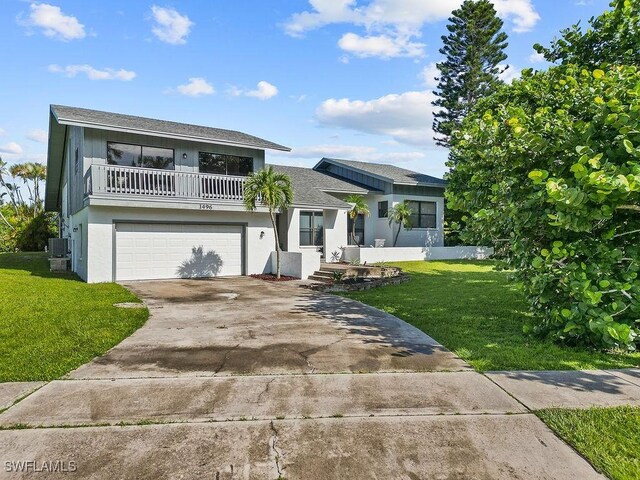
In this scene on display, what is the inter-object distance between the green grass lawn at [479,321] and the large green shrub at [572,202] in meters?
0.45

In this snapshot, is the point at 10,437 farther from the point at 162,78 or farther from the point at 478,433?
the point at 162,78

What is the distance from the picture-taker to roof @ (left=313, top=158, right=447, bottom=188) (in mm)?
22734

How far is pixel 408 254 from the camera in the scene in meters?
21.2

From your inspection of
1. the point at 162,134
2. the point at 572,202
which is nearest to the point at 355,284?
the point at 162,134

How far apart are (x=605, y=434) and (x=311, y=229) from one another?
50.6 feet

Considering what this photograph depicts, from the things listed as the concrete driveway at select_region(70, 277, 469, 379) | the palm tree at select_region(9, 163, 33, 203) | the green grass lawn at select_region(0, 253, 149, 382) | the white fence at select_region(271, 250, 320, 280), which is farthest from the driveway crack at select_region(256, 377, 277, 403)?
the palm tree at select_region(9, 163, 33, 203)

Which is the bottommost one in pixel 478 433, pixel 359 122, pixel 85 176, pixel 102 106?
pixel 478 433

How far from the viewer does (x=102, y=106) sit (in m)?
17.9

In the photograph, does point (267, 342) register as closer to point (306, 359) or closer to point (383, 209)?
point (306, 359)

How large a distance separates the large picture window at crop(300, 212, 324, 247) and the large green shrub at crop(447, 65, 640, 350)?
11.7 metres

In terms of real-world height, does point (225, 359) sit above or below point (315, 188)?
below

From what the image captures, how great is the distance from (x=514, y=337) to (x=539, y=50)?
7.87 metres

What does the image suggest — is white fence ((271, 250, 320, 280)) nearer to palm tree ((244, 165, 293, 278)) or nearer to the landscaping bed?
the landscaping bed

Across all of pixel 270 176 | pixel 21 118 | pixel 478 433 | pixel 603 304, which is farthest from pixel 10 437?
pixel 21 118
